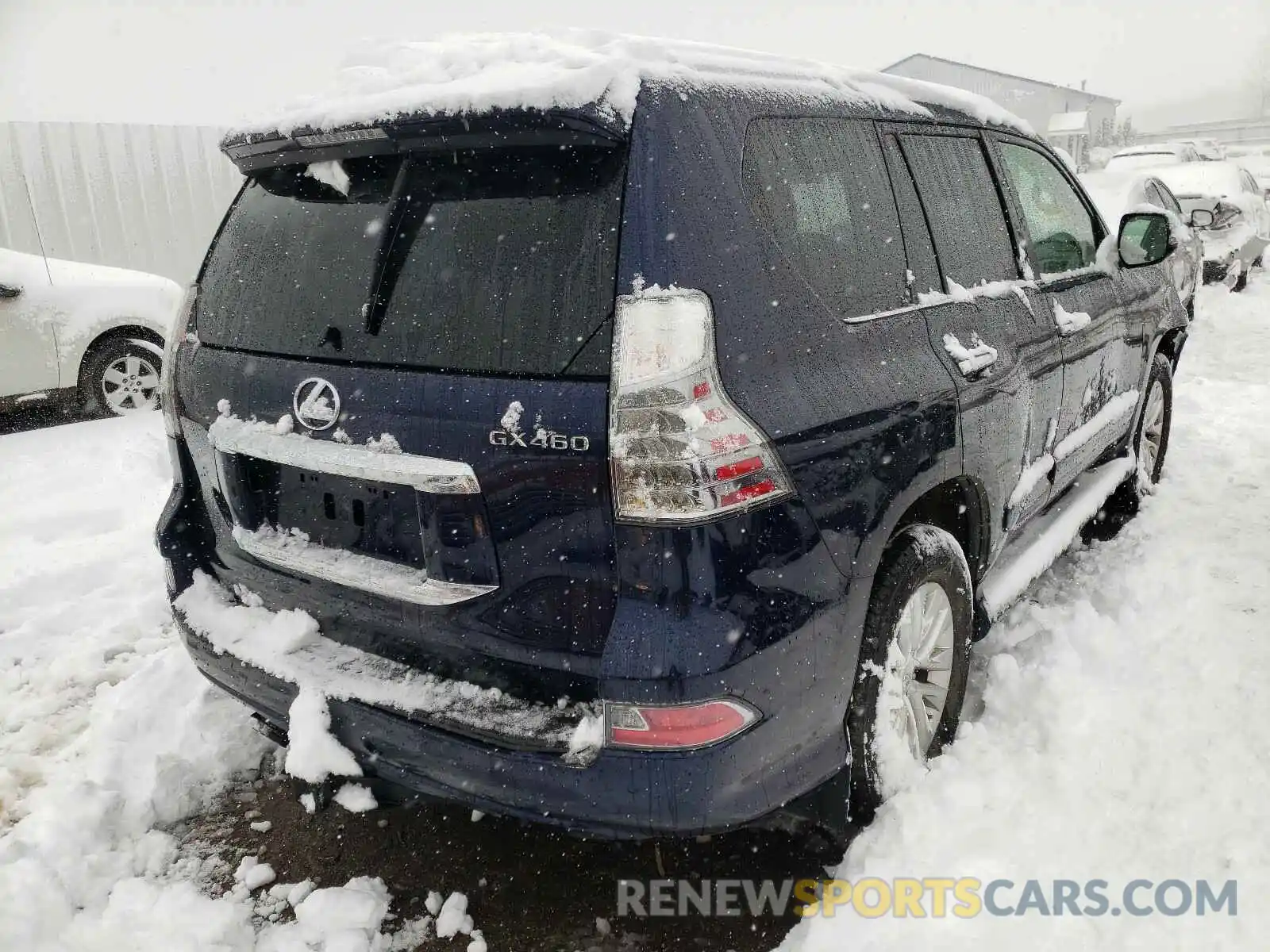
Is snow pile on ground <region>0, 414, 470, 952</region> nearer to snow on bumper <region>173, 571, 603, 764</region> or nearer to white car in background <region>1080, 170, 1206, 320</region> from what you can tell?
snow on bumper <region>173, 571, 603, 764</region>

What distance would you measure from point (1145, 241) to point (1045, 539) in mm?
1434

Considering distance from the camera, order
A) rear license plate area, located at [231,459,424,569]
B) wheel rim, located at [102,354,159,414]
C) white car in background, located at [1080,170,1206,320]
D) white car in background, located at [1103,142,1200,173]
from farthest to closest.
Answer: white car in background, located at [1103,142,1200,173] → wheel rim, located at [102,354,159,414] → white car in background, located at [1080,170,1206,320] → rear license plate area, located at [231,459,424,569]

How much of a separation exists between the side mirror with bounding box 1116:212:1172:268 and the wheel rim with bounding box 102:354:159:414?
6.45 metres

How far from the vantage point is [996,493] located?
268 centimetres

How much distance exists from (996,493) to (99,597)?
3642mm

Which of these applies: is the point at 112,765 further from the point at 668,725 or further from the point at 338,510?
the point at 668,725

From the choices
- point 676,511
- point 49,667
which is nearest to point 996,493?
point 676,511

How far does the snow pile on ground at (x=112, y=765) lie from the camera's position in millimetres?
2186

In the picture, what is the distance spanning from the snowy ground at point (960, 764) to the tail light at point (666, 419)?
1124 mm

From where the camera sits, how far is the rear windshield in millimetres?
1726

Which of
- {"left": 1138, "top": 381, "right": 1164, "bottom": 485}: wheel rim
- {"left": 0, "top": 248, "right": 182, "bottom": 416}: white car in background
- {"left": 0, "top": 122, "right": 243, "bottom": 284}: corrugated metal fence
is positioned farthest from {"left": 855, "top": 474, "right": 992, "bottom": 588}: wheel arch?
{"left": 0, "top": 122, "right": 243, "bottom": 284}: corrugated metal fence

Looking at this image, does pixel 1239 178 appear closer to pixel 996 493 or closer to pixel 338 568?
pixel 996 493

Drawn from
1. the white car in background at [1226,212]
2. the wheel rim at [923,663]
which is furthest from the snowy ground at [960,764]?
the white car in background at [1226,212]

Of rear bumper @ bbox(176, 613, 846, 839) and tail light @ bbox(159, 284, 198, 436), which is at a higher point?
tail light @ bbox(159, 284, 198, 436)
